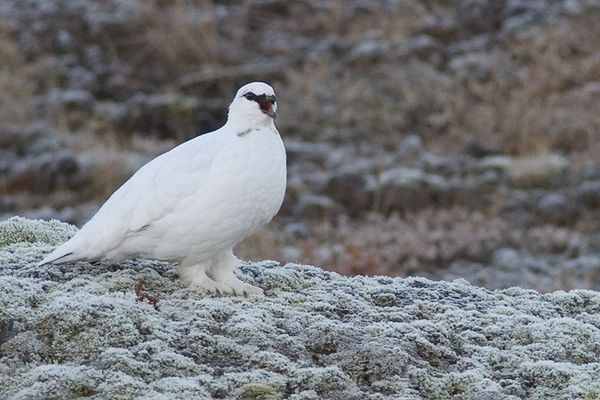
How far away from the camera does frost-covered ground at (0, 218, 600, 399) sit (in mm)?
3998

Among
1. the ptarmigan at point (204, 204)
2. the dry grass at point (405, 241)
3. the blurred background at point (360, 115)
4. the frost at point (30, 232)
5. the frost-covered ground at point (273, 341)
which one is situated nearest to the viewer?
the frost-covered ground at point (273, 341)

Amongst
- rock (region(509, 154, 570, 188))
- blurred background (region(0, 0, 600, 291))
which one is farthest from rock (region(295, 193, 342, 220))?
rock (region(509, 154, 570, 188))

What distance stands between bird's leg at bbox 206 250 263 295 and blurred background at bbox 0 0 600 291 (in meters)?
5.63

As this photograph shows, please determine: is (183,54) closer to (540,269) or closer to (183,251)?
(540,269)

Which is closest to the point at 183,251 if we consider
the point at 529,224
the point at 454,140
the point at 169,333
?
the point at 169,333

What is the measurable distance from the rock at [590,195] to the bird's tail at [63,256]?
9.11m

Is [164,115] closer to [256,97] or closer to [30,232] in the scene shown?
[30,232]

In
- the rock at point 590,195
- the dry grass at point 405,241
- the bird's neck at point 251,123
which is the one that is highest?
the rock at point 590,195

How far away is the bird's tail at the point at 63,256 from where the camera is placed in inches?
192

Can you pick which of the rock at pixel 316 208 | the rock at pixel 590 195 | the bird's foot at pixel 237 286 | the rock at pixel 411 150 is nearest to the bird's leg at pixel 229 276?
the bird's foot at pixel 237 286

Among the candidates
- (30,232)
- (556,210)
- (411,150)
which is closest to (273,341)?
(30,232)

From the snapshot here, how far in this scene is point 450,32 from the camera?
674 inches

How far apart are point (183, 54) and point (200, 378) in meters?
13.1

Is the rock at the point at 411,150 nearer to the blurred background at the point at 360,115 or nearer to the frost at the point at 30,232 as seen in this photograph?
the blurred background at the point at 360,115
